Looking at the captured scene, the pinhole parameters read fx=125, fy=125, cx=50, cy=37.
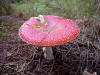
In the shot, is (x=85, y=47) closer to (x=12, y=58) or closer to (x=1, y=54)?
(x=12, y=58)

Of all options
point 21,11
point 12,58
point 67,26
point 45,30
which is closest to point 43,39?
point 45,30

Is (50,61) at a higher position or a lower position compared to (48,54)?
lower

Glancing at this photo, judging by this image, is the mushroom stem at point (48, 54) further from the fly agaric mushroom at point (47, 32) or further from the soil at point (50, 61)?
the fly agaric mushroom at point (47, 32)

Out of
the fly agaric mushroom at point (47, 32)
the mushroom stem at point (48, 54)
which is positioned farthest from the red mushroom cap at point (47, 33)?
the mushroom stem at point (48, 54)

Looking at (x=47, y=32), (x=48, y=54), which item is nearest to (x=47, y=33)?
(x=47, y=32)

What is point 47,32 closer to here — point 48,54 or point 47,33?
point 47,33

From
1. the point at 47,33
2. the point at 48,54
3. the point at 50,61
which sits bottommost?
the point at 50,61
